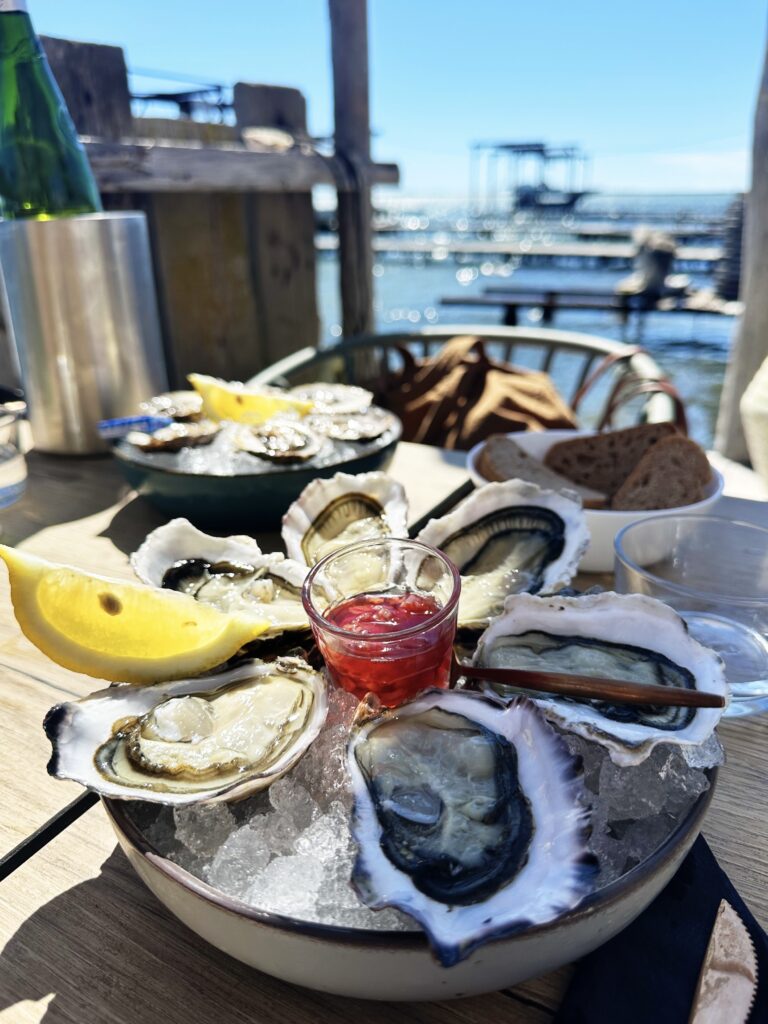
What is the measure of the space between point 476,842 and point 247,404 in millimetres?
1044

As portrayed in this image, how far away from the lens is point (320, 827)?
0.49 meters

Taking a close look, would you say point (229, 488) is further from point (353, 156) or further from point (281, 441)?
point (353, 156)

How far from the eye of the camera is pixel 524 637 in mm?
624

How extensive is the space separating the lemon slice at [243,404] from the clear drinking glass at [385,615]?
2.24 feet

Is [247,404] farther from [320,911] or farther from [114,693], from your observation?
[320,911]

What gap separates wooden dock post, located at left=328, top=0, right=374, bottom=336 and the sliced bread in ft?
7.44

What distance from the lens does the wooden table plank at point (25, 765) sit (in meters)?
0.63

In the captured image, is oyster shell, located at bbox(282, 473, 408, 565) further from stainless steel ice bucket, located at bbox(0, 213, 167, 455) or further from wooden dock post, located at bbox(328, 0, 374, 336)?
wooden dock post, located at bbox(328, 0, 374, 336)

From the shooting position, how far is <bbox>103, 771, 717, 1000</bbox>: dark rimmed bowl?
39 centimetres

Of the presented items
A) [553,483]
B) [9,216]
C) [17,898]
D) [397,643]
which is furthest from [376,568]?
[9,216]

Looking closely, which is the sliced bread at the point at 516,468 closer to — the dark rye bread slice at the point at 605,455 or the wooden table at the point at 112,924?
the dark rye bread slice at the point at 605,455

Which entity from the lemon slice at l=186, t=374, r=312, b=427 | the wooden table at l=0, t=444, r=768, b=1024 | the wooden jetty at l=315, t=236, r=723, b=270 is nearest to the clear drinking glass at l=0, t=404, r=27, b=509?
the lemon slice at l=186, t=374, r=312, b=427

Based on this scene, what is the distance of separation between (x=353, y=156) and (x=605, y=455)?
7.74 ft

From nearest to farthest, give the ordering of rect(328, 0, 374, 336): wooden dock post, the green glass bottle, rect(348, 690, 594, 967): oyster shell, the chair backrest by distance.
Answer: rect(348, 690, 594, 967): oyster shell, the green glass bottle, the chair backrest, rect(328, 0, 374, 336): wooden dock post
